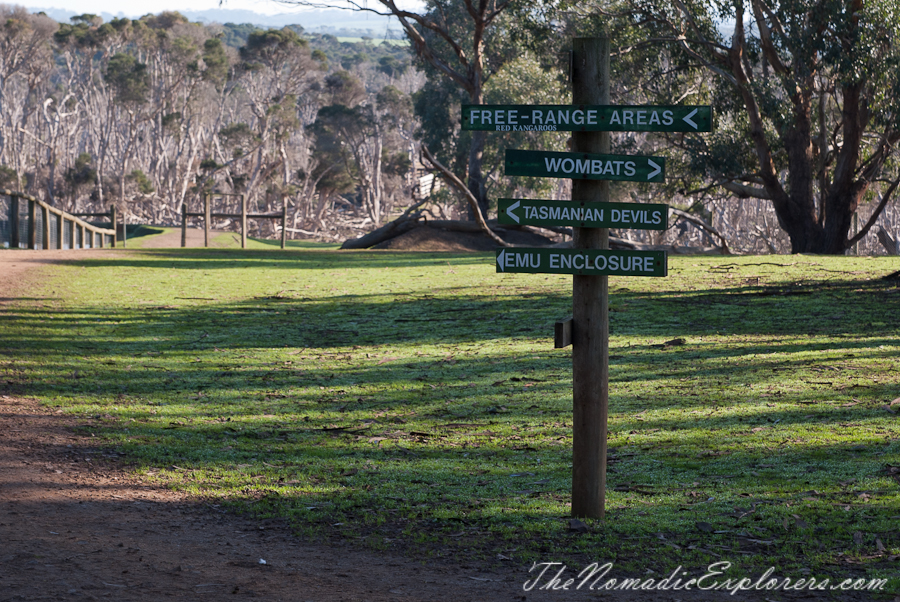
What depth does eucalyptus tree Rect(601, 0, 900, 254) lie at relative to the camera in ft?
67.5

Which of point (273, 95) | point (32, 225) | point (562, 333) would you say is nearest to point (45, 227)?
point (32, 225)

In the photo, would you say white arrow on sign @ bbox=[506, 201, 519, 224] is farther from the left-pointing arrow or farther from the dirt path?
the dirt path

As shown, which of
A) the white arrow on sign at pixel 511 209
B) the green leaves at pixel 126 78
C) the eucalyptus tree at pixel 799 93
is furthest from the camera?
the green leaves at pixel 126 78

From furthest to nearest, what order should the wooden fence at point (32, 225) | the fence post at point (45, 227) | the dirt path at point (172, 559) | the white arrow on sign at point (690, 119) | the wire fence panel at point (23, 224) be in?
1. the fence post at point (45, 227)
2. the wire fence panel at point (23, 224)
3. the wooden fence at point (32, 225)
4. the white arrow on sign at point (690, 119)
5. the dirt path at point (172, 559)

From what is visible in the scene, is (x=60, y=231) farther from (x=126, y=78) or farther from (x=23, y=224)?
(x=126, y=78)

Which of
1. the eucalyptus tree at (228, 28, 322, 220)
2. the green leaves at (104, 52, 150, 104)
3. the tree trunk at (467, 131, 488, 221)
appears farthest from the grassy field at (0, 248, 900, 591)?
the green leaves at (104, 52, 150, 104)

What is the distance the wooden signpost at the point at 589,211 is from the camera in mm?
4590

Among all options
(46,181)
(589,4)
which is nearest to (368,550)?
(589,4)

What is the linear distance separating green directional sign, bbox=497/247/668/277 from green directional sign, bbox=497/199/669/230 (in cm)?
14

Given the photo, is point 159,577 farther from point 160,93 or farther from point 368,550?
point 160,93

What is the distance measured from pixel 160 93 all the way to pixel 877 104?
5432cm

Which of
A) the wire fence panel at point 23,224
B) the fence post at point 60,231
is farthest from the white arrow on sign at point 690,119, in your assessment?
the fence post at point 60,231

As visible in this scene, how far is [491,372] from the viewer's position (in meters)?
9.23

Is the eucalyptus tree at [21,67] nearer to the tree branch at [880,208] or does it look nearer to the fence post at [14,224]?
the fence post at [14,224]
